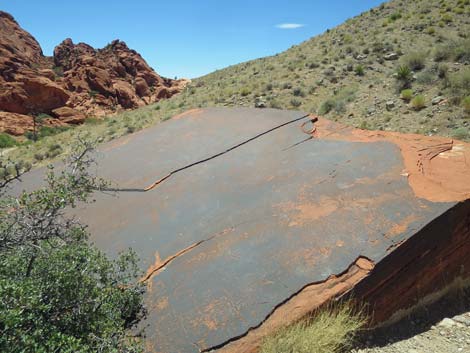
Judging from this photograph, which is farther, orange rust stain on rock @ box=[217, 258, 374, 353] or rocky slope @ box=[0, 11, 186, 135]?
rocky slope @ box=[0, 11, 186, 135]

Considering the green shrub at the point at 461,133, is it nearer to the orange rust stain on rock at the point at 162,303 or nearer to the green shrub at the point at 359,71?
the green shrub at the point at 359,71

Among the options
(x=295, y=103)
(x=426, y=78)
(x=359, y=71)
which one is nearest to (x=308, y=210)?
(x=426, y=78)

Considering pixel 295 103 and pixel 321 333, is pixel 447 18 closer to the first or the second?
pixel 295 103

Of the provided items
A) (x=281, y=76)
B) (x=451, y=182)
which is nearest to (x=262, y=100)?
(x=281, y=76)

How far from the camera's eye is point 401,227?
246 centimetres

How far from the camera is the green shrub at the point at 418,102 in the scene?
821 cm

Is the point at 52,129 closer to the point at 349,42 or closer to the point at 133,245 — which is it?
the point at 349,42

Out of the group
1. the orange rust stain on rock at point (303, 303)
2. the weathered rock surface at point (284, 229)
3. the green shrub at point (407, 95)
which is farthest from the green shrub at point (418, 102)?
the orange rust stain on rock at point (303, 303)

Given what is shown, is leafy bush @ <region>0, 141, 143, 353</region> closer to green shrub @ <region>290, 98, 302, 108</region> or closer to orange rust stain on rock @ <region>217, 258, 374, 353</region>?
orange rust stain on rock @ <region>217, 258, 374, 353</region>

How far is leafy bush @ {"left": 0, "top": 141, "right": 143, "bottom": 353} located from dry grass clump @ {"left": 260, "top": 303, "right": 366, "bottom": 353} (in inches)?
31.9

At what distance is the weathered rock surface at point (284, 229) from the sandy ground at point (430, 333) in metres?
0.12

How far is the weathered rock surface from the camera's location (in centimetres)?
214

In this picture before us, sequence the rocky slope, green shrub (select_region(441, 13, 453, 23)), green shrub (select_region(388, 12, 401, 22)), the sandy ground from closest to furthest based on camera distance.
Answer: the sandy ground < green shrub (select_region(441, 13, 453, 23)) < green shrub (select_region(388, 12, 401, 22)) < the rocky slope

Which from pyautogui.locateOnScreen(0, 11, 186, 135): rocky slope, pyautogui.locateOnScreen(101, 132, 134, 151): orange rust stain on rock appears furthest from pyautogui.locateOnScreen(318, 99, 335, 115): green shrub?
pyautogui.locateOnScreen(0, 11, 186, 135): rocky slope
